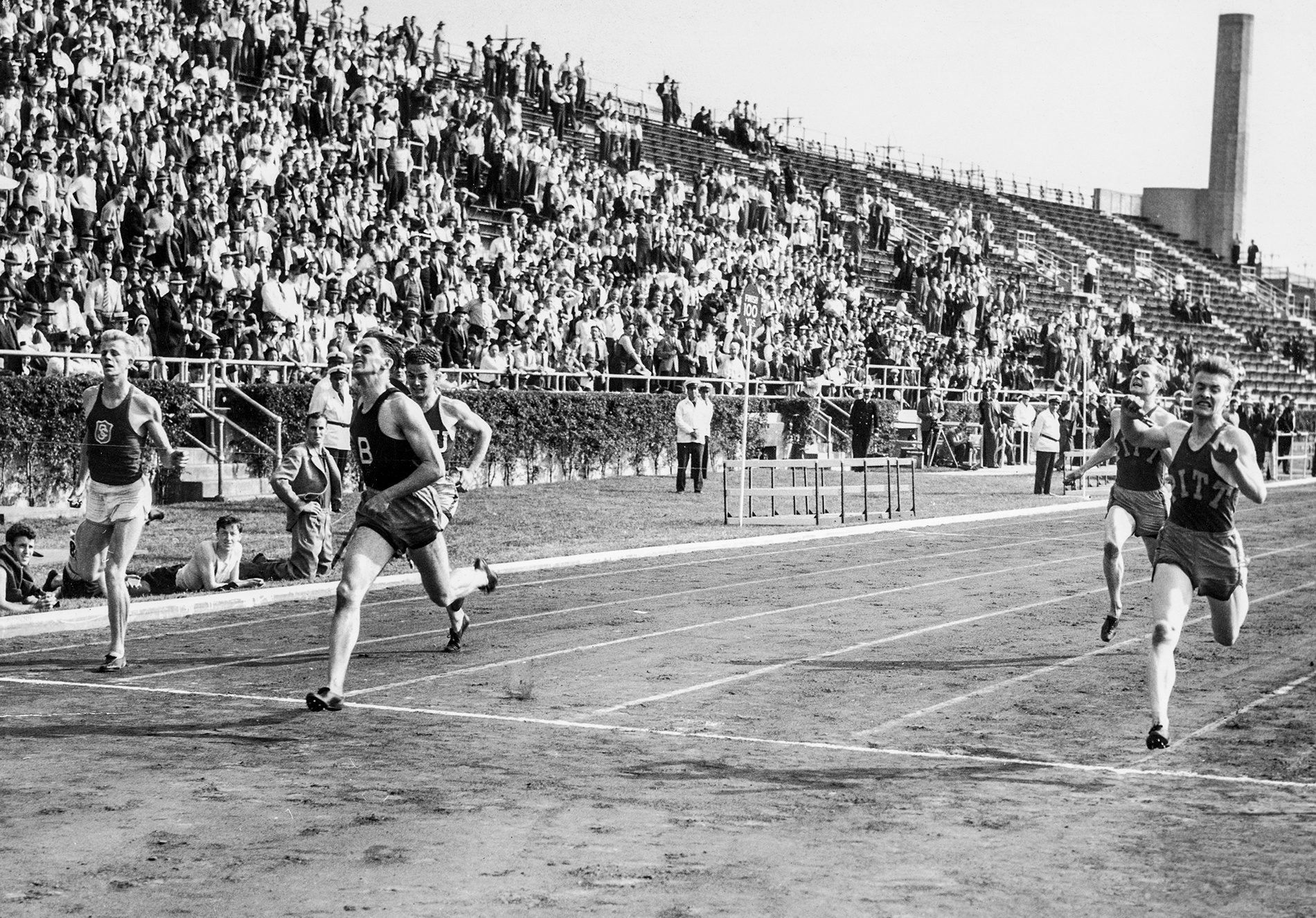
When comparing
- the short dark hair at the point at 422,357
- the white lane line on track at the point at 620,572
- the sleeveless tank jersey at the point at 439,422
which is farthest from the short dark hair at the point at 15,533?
the short dark hair at the point at 422,357

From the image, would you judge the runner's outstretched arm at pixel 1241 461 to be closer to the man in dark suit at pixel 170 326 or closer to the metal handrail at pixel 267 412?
the metal handrail at pixel 267 412

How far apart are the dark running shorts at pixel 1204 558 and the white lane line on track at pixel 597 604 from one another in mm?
5337

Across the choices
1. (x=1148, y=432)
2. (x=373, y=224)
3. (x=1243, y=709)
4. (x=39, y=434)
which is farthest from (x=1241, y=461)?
(x=373, y=224)

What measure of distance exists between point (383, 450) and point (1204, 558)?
403 cm

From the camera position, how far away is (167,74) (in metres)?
24.4

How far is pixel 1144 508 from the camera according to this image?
1203 centimetres

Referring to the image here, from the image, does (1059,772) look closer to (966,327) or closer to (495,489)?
(495,489)

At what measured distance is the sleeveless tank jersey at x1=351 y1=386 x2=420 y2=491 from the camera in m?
8.75

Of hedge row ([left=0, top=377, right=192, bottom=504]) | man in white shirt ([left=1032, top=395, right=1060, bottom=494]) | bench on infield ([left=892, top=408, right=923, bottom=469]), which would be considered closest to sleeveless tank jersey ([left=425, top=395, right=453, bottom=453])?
hedge row ([left=0, top=377, right=192, bottom=504])

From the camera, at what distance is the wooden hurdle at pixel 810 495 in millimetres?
Result: 22922

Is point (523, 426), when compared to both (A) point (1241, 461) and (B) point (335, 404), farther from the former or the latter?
(A) point (1241, 461)

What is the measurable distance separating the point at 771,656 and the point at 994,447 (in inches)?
1110

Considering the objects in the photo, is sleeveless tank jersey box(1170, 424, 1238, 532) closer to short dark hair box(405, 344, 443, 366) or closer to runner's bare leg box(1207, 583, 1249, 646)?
runner's bare leg box(1207, 583, 1249, 646)

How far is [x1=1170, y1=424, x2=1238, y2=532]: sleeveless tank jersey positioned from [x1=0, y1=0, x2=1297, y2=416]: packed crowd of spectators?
11.4 m
